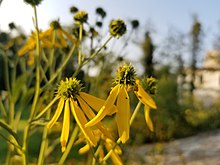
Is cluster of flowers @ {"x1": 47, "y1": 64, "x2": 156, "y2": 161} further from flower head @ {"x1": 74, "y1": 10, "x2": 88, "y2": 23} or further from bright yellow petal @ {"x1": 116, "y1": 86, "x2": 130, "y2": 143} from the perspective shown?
flower head @ {"x1": 74, "y1": 10, "x2": 88, "y2": 23}

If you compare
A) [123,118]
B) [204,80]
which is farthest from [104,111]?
[204,80]

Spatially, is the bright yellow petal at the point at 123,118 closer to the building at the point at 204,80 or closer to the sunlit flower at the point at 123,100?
the sunlit flower at the point at 123,100

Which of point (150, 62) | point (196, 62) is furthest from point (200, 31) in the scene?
point (150, 62)

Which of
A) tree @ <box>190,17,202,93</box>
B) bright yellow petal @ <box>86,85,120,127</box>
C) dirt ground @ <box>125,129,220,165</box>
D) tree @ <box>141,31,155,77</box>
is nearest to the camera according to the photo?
bright yellow petal @ <box>86,85,120,127</box>

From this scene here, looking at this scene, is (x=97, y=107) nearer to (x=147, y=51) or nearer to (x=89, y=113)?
(x=89, y=113)

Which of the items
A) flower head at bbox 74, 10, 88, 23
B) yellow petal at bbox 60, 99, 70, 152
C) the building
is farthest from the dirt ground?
the building

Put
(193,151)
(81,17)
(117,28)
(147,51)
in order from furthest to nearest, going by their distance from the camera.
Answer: (147,51) → (193,151) → (81,17) → (117,28)
